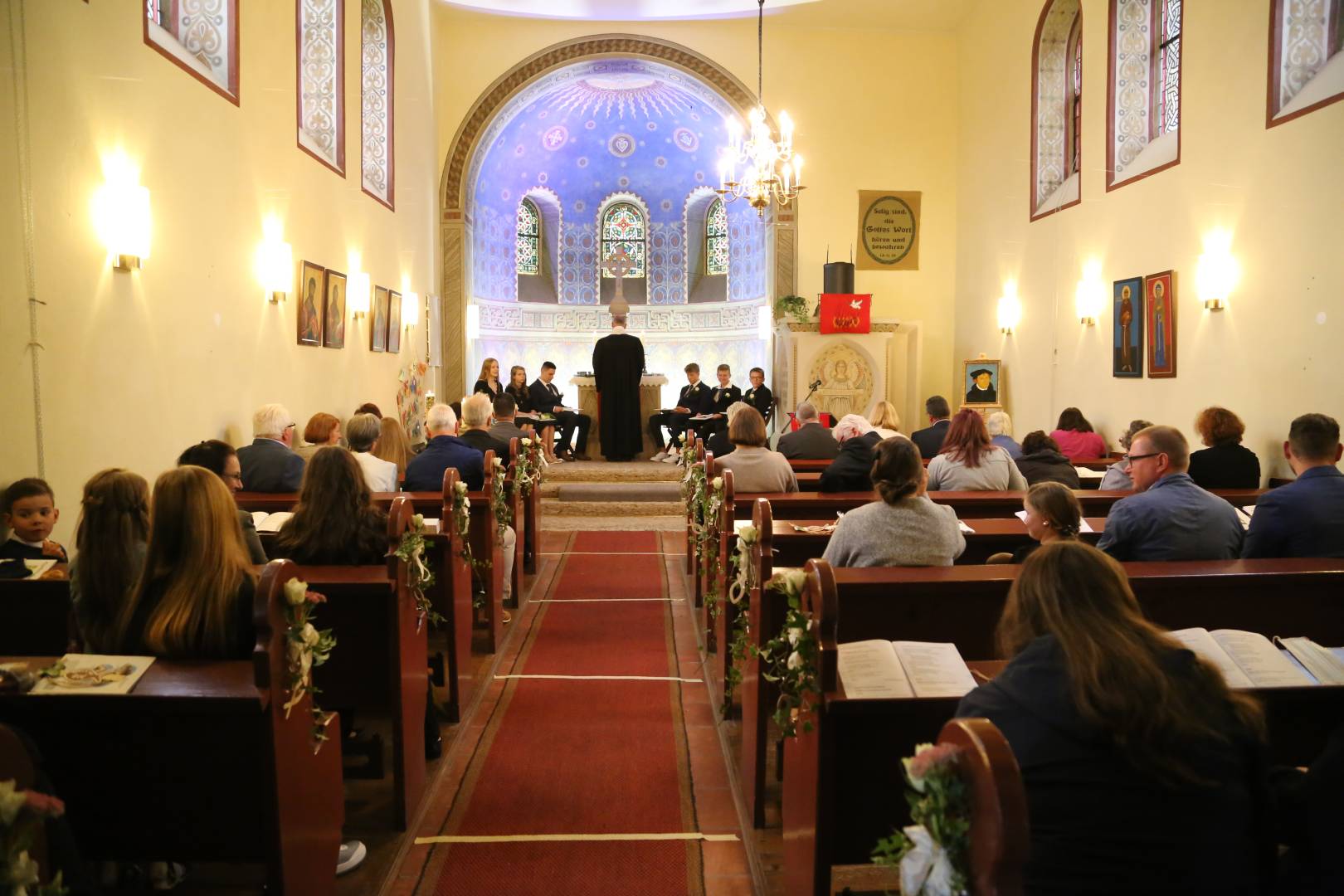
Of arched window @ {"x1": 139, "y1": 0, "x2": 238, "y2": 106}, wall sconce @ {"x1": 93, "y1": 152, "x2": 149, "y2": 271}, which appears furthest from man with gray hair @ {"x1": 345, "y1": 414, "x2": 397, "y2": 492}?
arched window @ {"x1": 139, "y1": 0, "x2": 238, "y2": 106}

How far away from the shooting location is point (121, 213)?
491cm

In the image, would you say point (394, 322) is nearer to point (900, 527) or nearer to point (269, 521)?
point (269, 521)

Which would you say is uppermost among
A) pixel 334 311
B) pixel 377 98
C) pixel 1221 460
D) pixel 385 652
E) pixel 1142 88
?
pixel 377 98

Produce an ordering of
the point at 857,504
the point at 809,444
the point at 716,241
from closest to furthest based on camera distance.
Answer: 1. the point at 857,504
2. the point at 809,444
3. the point at 716,241

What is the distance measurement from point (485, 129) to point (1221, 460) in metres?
10.2

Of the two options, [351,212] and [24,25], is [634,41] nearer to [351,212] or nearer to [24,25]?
[351,212]

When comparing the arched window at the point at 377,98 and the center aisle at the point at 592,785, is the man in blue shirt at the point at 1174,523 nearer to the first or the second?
the center aisle at the point at 592,785

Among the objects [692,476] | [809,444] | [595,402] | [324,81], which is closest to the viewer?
[692,476]

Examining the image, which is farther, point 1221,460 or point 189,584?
point 1221,460

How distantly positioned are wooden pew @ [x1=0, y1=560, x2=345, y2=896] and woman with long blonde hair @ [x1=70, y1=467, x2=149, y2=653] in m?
0.20

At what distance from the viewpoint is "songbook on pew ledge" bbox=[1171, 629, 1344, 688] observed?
90.7 inches

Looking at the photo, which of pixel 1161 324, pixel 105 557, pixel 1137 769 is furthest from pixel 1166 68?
pixel 105 557

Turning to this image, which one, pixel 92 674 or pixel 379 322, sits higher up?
pixel 379 322

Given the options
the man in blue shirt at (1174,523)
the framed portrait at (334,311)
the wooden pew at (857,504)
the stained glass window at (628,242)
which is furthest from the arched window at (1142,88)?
the stained glass window at (628,242)
